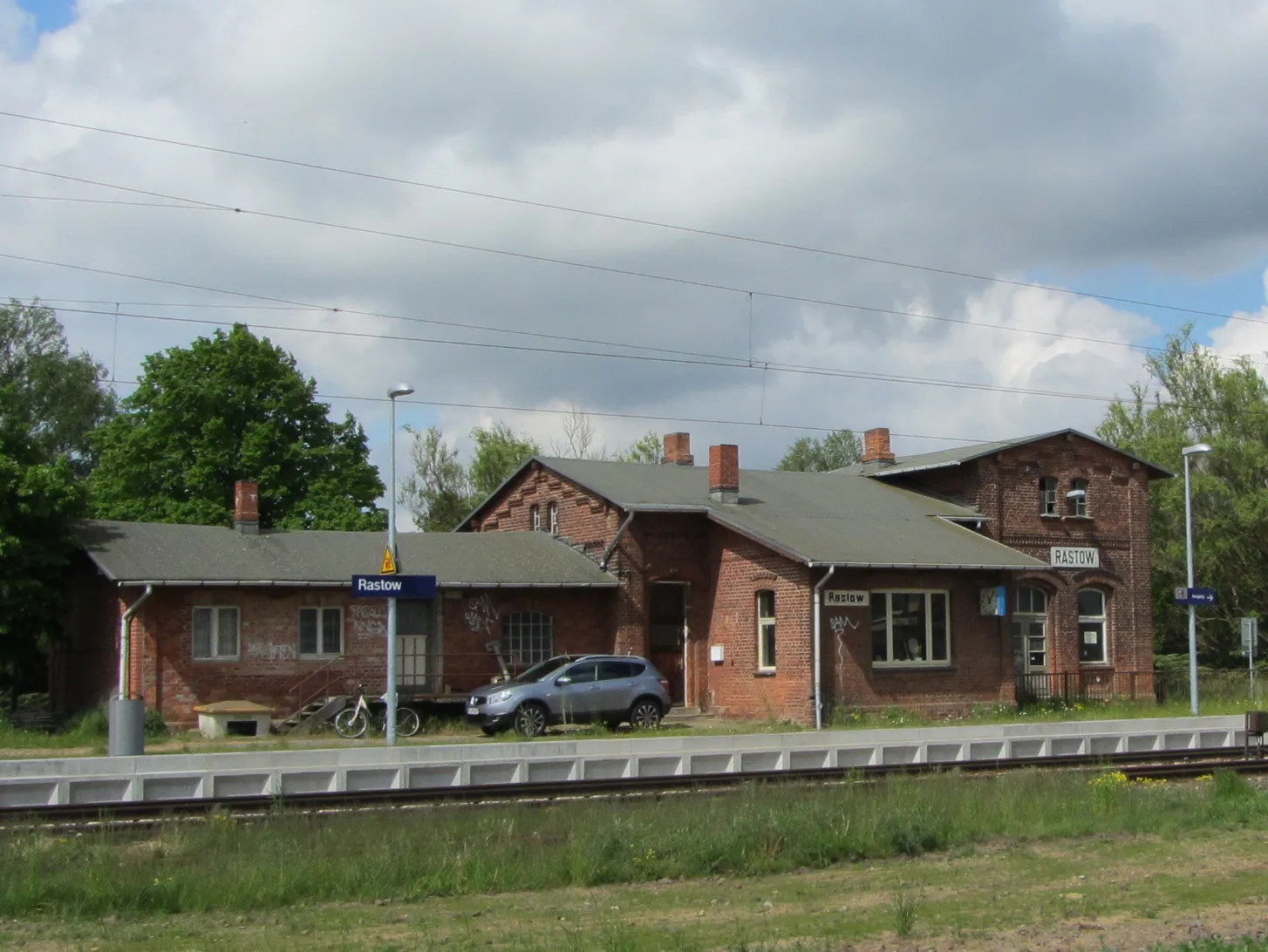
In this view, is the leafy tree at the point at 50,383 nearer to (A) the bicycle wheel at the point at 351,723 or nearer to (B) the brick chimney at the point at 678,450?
(B) the brick chimney at the point at 678,450

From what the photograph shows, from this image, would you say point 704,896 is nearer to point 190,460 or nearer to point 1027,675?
point 1027,675

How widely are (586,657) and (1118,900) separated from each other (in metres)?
16.5

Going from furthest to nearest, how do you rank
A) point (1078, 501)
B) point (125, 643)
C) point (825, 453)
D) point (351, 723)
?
point (825, 453) < point (1078, 501) < point (125, 643) < point (351, 723)

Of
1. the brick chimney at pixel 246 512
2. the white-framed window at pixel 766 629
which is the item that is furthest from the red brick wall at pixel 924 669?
the brick chimney at pixel 246 512

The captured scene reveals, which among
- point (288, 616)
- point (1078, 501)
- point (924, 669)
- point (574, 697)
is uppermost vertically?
point (1078, 501)

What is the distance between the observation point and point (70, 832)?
44.5ft

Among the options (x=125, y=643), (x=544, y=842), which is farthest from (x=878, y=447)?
(x=544, y=842)

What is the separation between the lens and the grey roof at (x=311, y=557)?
92.5 feet

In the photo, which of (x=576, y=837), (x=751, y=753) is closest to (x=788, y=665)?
(x=751, y=753)

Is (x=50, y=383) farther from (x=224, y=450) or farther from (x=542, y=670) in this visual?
(x=542, y=670)

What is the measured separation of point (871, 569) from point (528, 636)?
24.5 ft

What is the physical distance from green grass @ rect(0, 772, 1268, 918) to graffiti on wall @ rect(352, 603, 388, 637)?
14881 mm

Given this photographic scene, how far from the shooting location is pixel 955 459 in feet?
118

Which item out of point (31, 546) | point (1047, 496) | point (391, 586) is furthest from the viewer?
point (1047, 496)
